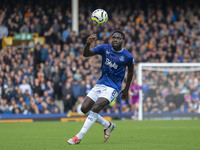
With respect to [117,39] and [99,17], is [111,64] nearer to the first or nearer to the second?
[117,39]

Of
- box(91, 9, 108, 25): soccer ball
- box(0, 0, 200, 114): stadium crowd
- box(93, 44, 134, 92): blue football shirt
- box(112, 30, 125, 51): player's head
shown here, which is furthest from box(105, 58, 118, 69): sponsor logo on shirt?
box(0, 0, 200, 114): stadium crowd

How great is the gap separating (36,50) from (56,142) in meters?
13.2

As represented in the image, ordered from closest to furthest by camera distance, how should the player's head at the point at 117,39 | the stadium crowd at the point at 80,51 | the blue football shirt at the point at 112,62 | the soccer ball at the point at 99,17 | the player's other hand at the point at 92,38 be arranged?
the player's other hand at the point at 92,38
the player's head at the point at 117,39
the blue football shirt at the point at 112,62
the soccer ball at the point at 99,17
the stadium crowd at the point at 80,51

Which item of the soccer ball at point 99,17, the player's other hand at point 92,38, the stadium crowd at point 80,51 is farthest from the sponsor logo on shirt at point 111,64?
the stadium crowd at point 80,51

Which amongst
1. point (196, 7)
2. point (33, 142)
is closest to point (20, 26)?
point (196, 7)

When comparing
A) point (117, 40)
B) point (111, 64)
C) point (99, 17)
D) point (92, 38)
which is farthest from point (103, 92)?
point (99, 17)

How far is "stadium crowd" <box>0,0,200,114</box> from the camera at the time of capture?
20500mm

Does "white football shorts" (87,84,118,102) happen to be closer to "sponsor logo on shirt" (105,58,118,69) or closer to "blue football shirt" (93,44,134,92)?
"blue football shirt" (93,44,134,92)

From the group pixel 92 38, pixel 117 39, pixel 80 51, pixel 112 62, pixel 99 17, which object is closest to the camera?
pixel 92 38

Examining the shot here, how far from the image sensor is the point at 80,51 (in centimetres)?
2306

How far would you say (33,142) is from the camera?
9.94 meters

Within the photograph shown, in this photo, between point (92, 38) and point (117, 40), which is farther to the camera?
point (117, 40)

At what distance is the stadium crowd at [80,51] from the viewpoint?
2050 cm

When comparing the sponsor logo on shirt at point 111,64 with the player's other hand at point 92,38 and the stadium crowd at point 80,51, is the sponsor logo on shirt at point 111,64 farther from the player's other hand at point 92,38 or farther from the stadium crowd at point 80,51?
the stadium crowd at point 80,51
